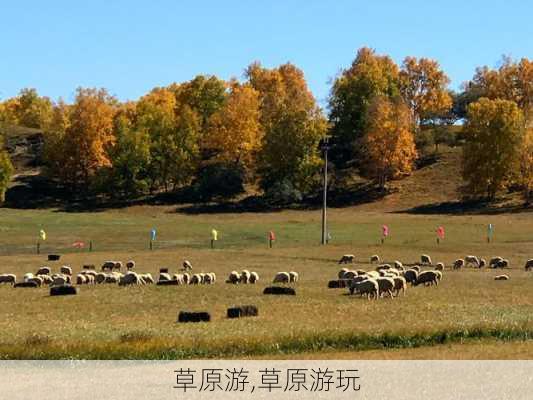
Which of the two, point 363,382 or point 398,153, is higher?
point 398,153

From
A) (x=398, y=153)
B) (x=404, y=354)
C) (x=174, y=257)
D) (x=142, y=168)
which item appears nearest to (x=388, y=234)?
(x=174, y=257)

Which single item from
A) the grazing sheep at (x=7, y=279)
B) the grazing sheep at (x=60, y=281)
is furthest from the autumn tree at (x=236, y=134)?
the grazing sheep at (x=60, y=281)

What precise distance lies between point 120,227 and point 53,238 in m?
12.8

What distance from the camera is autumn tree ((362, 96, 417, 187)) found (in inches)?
4771

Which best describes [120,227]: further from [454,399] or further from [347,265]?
[454,399]

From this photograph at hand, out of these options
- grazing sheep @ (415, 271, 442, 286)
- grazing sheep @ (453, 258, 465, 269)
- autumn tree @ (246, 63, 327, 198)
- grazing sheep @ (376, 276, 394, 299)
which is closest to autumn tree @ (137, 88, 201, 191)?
autumn tree @ (246, 63, 327, 198)

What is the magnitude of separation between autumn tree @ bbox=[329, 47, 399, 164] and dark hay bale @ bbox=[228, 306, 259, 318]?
360ft

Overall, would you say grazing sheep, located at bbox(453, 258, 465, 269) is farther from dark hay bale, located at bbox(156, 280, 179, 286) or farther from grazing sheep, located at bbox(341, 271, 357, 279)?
dark hay bale, located at bbox(156, 280, 179, 286)

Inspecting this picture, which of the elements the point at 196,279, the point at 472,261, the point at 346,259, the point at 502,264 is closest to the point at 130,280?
the point at 196,279

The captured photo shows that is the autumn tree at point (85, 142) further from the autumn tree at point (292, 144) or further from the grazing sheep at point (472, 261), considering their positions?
the grazing sheep at point (472, 261)

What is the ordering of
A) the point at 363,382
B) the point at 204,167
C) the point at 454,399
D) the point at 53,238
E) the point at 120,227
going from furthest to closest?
the point at 204,167 → the point at 120,227 → the point at 53,238 → the point at 363,382 → the point at 454,399

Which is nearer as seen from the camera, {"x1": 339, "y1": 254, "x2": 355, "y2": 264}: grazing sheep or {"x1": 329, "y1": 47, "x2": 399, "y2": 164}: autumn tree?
{"x1": 339, "y1": 254, "x2": 355, "y2": 264}: grazing sheep

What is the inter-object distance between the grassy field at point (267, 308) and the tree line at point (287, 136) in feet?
135

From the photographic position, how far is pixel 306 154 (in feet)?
408
